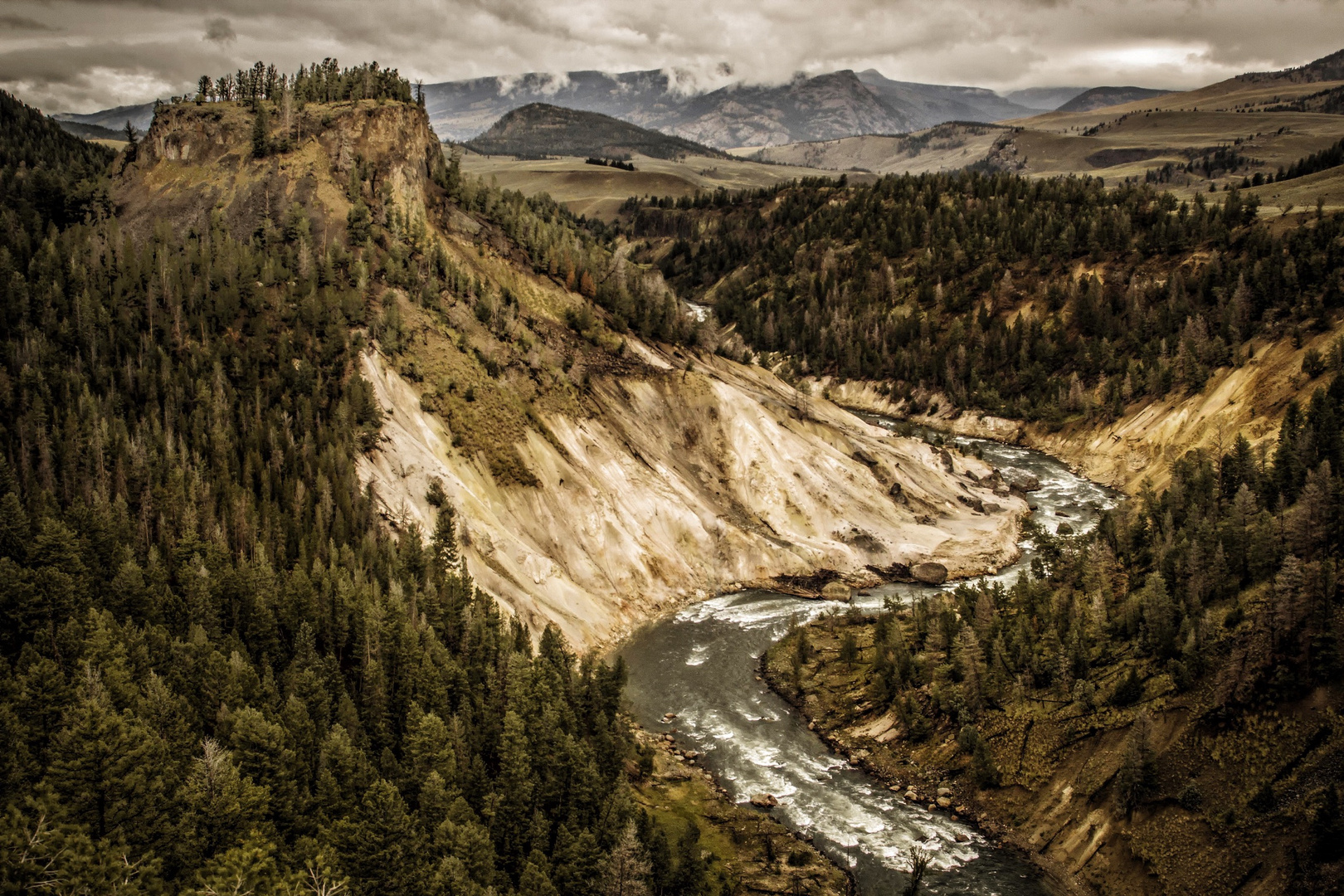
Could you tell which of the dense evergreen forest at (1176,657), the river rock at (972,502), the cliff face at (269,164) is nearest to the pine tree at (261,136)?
the cliff face at (269,164)

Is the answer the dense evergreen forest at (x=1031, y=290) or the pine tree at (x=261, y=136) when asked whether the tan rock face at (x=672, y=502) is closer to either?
the pine tree at (x=261, y=136)

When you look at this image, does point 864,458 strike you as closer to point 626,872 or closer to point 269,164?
point 626,872

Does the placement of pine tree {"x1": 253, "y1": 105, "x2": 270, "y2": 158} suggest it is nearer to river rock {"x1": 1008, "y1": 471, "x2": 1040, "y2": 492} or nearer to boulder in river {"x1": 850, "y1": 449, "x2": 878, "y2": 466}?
boulder in river {"x1": 850, "y1": 449, "x2": 878, "y2": 466}

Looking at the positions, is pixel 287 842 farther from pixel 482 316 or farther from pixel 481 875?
pixel 482 316

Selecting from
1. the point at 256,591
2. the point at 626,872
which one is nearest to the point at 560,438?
the point at 256,591

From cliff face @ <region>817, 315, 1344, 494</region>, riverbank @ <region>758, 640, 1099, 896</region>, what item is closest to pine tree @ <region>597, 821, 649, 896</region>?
riverbank @ <region>758, 640, 1099, 896</region>

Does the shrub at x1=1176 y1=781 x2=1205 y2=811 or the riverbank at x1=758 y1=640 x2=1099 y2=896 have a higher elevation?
the shrub at x1=1176 y1=781 x2=1205 y2=811

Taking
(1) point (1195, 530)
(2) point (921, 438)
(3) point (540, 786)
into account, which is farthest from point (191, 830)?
(2) point (921, 438)
